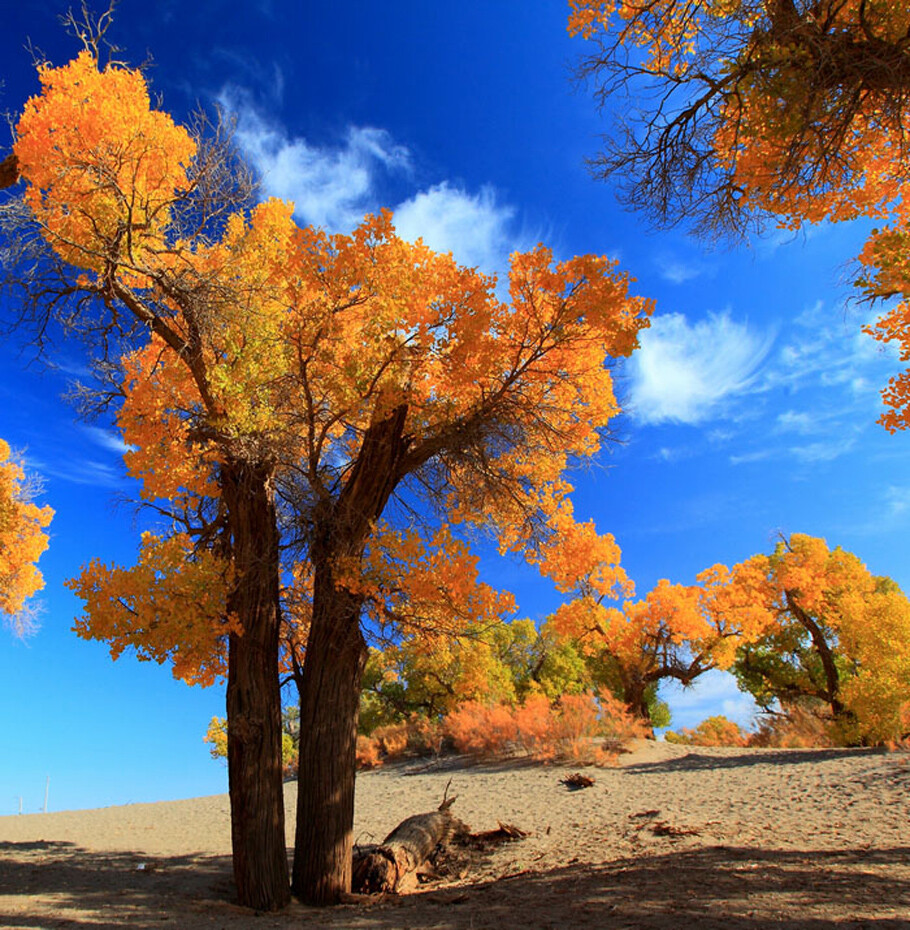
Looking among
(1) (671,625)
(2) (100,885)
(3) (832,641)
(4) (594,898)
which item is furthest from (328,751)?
(3) (832,641)

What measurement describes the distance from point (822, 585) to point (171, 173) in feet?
74.6

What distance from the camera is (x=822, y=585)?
21.4 metres

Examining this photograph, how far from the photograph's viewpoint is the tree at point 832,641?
14.4 meters

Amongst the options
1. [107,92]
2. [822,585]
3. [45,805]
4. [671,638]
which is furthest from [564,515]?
[45,805]

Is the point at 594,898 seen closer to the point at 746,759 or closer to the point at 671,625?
the point at 746,759

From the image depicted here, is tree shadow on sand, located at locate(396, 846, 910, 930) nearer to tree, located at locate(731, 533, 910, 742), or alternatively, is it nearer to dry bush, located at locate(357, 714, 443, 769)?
tree, located at locate(731, 533, 910, 742)

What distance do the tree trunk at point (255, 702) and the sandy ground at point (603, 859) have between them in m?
0.40

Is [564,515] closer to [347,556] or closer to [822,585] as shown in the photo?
[347,556]

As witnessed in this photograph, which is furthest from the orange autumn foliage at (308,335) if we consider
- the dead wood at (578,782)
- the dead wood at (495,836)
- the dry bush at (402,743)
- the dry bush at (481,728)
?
the dry bush at (402,743)

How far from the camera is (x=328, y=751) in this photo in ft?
22.7

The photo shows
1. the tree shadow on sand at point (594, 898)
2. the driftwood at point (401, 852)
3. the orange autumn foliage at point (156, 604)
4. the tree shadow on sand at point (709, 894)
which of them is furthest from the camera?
the driftwood at point (401, 852)

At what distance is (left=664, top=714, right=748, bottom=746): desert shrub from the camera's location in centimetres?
2444

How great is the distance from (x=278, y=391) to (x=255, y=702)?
3.74m

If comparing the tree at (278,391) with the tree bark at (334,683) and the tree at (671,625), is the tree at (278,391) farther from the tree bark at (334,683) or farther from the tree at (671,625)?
the tree at (671,625)
